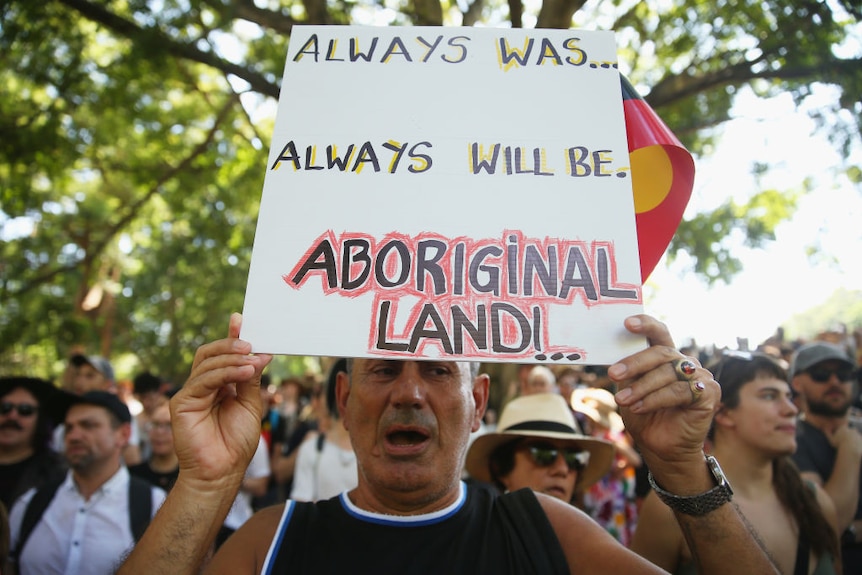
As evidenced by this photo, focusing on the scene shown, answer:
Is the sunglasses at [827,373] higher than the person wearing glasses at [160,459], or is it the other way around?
the sunglasses at [827,373]

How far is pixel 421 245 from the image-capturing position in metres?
1.65

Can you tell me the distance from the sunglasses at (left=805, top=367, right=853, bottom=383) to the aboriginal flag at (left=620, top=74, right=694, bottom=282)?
3.01 meters

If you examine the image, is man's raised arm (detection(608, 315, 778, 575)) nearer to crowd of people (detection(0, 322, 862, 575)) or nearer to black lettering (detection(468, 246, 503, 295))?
crowd of people (detection(0, 322, 862, 575))

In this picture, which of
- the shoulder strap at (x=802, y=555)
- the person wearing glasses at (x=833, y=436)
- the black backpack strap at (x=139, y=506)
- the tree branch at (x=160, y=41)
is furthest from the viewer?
the tree branch at (x=160, y=41)

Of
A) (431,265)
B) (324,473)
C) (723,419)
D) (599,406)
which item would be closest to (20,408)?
(324,473)

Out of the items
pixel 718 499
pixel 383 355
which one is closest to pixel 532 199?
pixel 383 355

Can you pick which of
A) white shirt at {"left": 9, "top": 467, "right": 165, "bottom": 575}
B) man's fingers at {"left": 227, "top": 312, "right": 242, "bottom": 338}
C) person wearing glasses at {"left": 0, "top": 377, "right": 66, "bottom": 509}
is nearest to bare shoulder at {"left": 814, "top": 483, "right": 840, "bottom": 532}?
man's fingers at {"left": 227, "top": 312, "right": 242, "bottom": 338}

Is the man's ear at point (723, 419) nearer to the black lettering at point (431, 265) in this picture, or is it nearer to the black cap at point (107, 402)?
the black lettering at point (431, 265)

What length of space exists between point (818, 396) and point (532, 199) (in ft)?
11.9

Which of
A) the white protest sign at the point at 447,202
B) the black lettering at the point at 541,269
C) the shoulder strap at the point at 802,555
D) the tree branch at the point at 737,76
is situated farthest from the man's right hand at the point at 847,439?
the black lettering at the point at 541,269

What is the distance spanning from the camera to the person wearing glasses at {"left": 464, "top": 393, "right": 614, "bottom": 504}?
3.22 meters

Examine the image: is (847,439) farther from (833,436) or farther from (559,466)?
(559,466)

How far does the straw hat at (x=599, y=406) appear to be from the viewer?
568cm

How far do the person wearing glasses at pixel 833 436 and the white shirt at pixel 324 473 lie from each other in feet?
9.86
